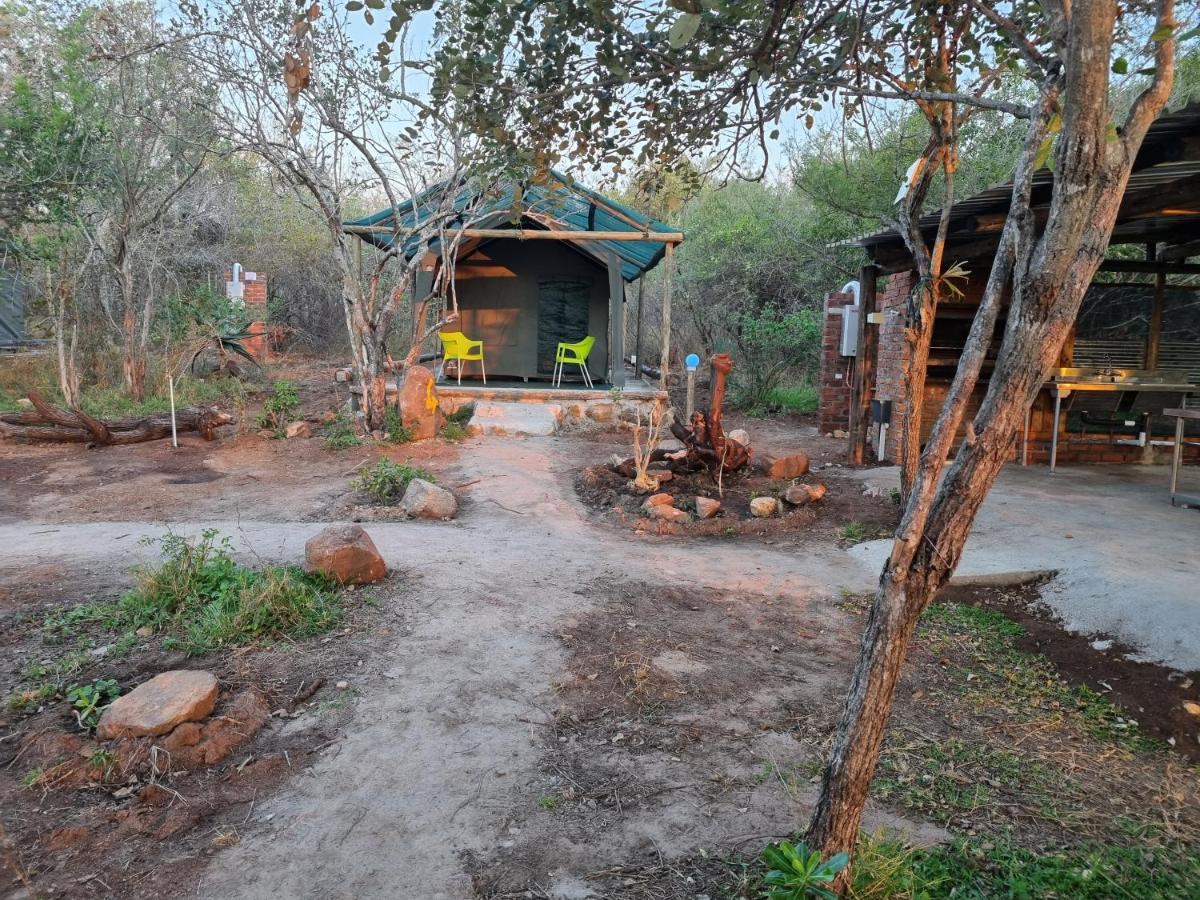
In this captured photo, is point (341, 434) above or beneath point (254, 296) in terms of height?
beneath

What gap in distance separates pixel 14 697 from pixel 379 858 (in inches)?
77.0

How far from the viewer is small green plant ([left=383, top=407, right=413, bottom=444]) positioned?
1012 cm

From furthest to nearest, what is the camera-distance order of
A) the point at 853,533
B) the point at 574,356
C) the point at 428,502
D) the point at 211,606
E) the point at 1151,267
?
the point at 574,356 → the point at 1151,267 → the point at 428,502 → the point at 853,533 → the point at 211,606

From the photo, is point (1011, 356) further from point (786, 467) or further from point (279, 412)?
point (279, 412)

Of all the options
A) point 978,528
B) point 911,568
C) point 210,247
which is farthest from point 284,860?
point 210,247

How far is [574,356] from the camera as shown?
46.9ft

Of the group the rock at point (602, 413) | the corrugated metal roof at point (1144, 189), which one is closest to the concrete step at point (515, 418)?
the rock at point (602, 413)

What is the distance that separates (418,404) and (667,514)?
4506 mm

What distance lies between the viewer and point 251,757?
3.11 m

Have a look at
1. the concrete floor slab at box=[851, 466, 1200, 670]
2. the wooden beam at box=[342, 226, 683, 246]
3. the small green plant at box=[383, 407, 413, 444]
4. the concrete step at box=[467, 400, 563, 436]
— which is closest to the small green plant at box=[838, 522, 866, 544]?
the concrete floor slab at box=[851, 466, 1200, 670]

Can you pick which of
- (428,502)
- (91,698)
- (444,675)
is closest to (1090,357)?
(428,502)

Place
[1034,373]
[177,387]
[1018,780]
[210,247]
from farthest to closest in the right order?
1. [210,247]
2. [177,387]
3. [1018,780]
4. [1034,373]

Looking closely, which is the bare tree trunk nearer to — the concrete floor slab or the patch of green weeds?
the patch of green weeds

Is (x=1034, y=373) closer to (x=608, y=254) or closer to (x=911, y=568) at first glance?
(x=911, y=568)
